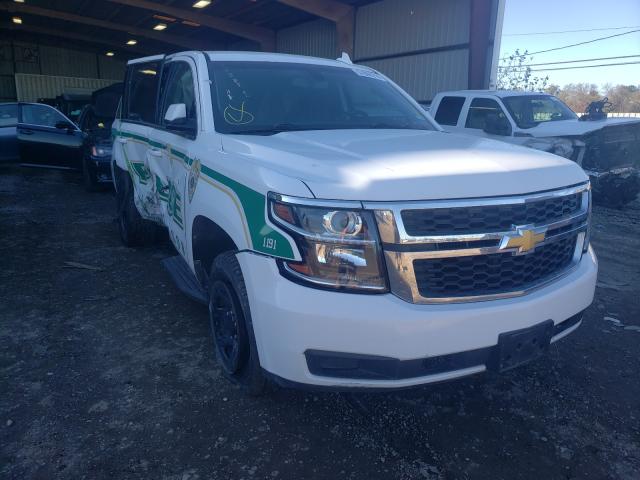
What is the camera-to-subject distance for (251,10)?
1825 centimetres

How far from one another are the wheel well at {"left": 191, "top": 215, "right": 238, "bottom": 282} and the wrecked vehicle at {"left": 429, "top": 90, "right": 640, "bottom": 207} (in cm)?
663

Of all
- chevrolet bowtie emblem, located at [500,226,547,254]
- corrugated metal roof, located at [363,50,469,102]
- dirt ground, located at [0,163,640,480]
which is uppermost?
corrugated metal roof, located at [363,50,469,102]

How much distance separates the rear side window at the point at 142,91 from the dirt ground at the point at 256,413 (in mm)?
1842

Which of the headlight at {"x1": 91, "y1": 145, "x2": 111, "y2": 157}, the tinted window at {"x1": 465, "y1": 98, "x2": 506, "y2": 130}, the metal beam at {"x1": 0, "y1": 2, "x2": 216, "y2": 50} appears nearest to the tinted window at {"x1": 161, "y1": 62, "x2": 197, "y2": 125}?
the headlight at {"x1": 91, "y1": 145, "x2": 111, "y2": 157}

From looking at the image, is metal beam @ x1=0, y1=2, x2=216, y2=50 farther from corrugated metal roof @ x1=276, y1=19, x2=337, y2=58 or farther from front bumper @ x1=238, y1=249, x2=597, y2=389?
front bumper @ x1=238, y1=249, x2=597, y2=389

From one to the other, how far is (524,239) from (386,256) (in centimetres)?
67

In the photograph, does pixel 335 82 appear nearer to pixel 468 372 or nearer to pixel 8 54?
pixel 468 372

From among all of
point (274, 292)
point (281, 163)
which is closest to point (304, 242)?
point (274, 292)

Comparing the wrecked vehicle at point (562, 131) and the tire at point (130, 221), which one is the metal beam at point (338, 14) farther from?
the tire at point (130, 221)

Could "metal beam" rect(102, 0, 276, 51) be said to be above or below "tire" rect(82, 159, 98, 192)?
above

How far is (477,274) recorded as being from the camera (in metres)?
2.23

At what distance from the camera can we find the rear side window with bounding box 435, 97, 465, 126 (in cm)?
955

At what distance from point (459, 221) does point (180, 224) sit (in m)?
2.15

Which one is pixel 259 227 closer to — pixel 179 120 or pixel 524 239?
pixel 524 239
